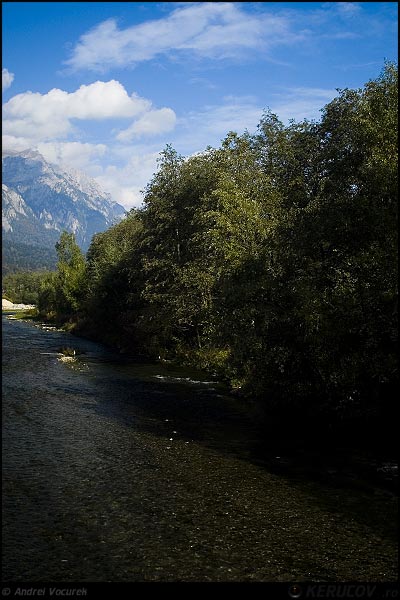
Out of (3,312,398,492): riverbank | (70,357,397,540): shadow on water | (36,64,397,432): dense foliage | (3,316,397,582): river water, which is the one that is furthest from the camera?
(36,64,397,432): dense foliage

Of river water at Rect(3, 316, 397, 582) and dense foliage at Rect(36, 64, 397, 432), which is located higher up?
dense foliage at Rect(36, 64, 397, 432)

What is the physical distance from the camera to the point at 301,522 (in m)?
16.4

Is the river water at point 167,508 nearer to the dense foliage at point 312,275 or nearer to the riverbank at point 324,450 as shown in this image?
the riverbank at point 324,450

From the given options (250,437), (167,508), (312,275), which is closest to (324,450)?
(250,437)

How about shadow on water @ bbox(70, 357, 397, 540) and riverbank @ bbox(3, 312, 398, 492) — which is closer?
shadow on water @ bbox(70, 357, 397, 540)

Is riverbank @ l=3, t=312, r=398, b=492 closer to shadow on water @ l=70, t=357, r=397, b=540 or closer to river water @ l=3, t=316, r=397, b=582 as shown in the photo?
shadow on water @ l=70, t=357, r=397, b=540

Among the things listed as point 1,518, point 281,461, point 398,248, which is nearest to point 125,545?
point 1,518

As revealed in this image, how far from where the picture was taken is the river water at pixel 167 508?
13406 mm

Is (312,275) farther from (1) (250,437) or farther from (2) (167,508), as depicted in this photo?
(2) (167,508)

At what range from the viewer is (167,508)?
17.1 metres

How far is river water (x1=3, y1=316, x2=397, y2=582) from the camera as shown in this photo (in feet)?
44.0

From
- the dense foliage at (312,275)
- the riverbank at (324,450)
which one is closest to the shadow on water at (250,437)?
the riverbank at (324,450)

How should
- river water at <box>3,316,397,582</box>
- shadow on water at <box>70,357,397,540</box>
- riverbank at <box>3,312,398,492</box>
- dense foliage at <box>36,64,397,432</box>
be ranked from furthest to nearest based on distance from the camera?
dense foliage at <box>36,64,397,432</box>, riverbank at <box>3,312,398,492</box>, shadow on water at <box>70,357,397,540</box>, river water at <box>3,316,397,582</box>

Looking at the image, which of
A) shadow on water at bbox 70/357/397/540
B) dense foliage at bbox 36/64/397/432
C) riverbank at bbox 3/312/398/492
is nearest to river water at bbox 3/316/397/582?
shadow on water at bbox 70/357/397/540
